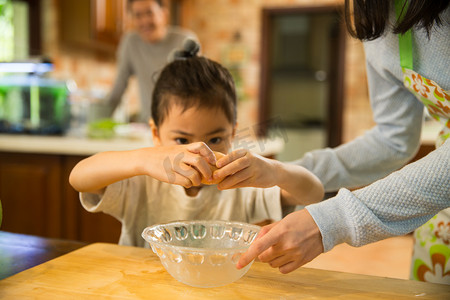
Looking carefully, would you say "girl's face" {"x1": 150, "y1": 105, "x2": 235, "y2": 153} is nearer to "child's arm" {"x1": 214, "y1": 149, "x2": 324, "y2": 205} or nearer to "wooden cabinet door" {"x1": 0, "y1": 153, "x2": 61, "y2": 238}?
"child's arm" {"x1": 214, "y1": 149, "x2": 324, "y2": 205}

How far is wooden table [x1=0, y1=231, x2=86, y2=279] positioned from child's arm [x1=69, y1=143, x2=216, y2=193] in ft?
0.43

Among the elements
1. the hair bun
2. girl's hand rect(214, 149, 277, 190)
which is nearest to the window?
the hair bun

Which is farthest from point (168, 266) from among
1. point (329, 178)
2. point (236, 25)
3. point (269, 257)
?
point (236, 25)

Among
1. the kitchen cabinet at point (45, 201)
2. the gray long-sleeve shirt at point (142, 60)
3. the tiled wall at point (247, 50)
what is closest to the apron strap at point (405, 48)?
the kitchen cabinet at point (45, 201)

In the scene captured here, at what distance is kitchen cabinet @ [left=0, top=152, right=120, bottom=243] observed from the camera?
7.04 ft

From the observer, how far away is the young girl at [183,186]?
87cm

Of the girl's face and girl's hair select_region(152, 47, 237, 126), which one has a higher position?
girl's hair select_region(152, 47, 237, 126)

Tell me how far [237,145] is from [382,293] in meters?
0.51

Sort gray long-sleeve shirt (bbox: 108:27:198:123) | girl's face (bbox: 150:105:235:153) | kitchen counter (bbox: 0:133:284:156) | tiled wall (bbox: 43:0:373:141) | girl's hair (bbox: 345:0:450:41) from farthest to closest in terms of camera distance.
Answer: tiled wall (bbox: 43:0:373:141), gray long-sleeve shirt (bbox: 108:27:198:123), kitchen counter (bbox: 0:133:284:156), girl's face (bbox: 150:105:235:153), girl's hair (bbox: 345:0:450:41)

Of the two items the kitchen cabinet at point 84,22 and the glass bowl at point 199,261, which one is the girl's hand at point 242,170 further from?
the kitchen cabinet at point 84,22

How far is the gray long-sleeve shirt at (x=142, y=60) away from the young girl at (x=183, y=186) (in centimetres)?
159

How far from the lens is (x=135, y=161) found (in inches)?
34.8

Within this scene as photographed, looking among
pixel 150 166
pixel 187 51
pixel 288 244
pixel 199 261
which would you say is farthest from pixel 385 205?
pixel 187 51

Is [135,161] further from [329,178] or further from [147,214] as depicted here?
[329,178]
